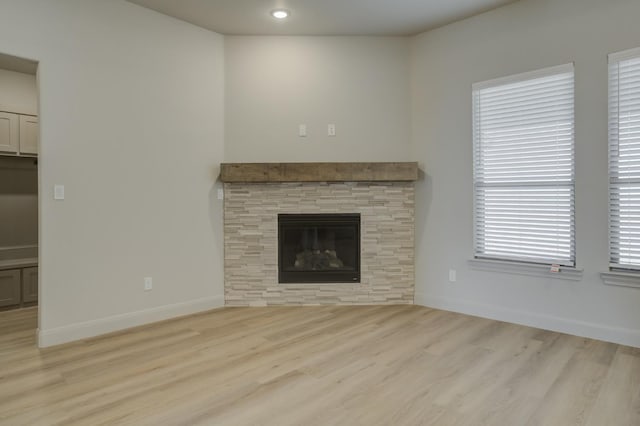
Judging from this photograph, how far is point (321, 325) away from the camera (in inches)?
139

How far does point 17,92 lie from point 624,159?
18.9 ft

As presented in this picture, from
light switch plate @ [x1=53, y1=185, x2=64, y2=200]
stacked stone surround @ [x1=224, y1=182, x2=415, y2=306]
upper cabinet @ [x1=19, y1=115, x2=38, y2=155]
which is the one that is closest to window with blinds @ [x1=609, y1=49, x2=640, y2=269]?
stacked stone surround @ [x1=224, y1=182, x2=415, y2=306]

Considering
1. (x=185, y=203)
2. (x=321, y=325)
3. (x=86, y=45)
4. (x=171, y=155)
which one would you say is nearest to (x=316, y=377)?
(x=321, y=325)

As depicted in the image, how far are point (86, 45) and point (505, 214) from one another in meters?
3.95

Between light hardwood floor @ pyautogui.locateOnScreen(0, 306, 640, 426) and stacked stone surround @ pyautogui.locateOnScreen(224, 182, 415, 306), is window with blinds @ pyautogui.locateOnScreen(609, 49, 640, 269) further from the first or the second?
stacked stone surround @ pyautogui.locateOnScreen(224, 182, 415, 306)

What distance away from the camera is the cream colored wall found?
4105mm

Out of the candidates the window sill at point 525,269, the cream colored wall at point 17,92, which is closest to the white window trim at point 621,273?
the window sill at point 525,269

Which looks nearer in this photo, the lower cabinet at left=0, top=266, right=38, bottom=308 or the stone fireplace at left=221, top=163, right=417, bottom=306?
the lower cabinet at left=0, top=266, right=38, bottom=308

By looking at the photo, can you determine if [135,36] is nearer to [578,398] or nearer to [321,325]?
[321,325]

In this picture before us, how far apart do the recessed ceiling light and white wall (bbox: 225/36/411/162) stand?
481 mm

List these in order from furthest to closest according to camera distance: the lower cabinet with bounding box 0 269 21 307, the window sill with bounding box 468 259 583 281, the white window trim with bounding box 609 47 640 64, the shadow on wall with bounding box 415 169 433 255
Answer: the shadow on wall with bounding box 415 169 433 255 → the lower cabinet with bounding box 0 269 21 307 → the window sill with bounding box 468 259 583 281 → the white window trim with bounding box 609 47 640 64

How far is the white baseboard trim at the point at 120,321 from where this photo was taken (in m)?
3.10

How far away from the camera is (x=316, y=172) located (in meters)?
4.07

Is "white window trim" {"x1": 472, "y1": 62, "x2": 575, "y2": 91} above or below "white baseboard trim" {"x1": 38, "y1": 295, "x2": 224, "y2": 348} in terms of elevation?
above
